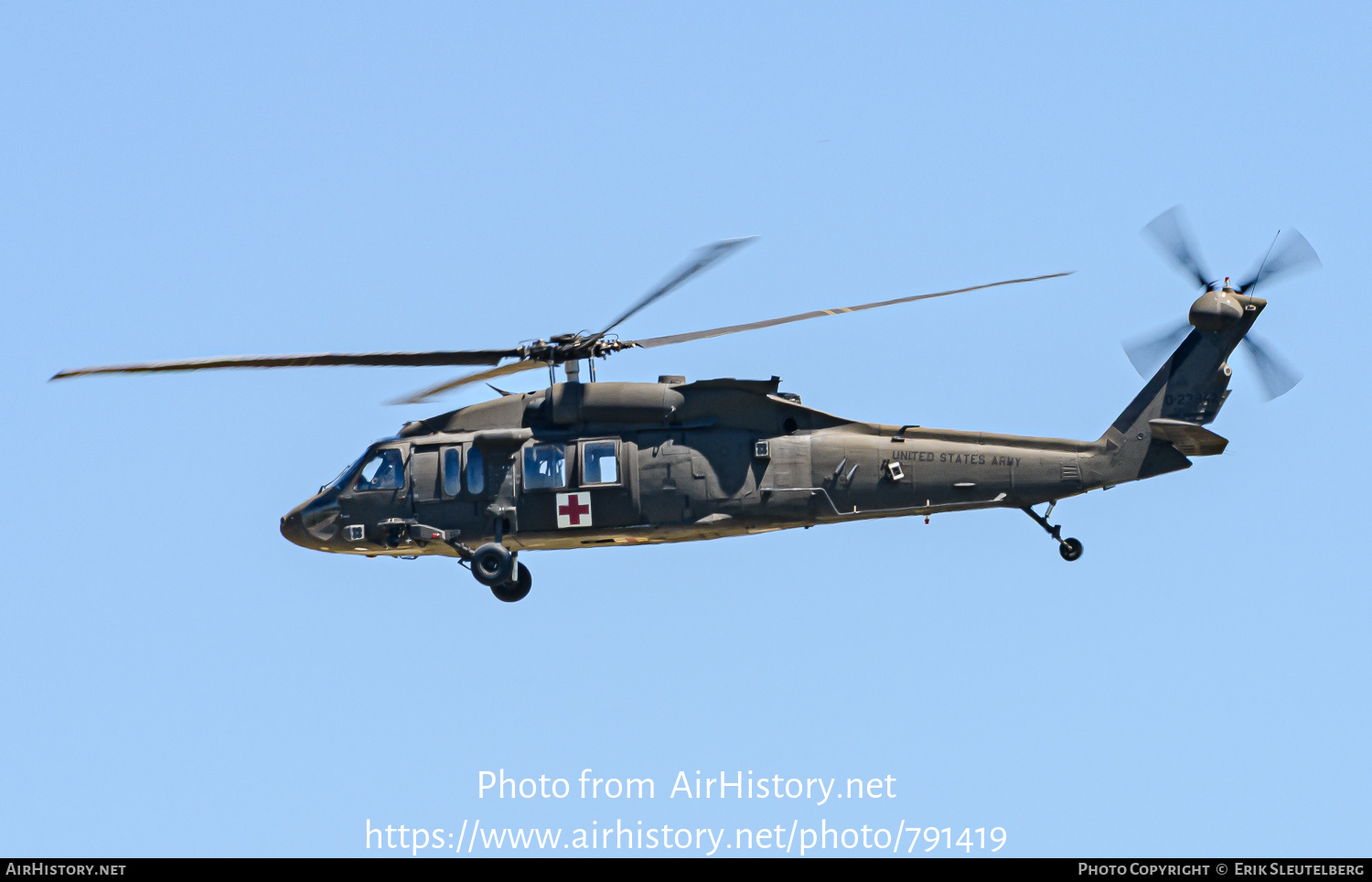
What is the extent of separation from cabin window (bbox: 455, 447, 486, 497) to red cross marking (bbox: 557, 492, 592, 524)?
4.44 ft

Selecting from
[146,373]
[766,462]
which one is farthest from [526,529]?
[146,373]

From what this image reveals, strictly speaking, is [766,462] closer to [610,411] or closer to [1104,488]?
[610,411]

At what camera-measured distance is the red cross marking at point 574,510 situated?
30.6m

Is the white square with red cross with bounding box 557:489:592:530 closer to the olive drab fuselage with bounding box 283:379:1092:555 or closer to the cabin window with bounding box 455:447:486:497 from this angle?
the olive drab fuselage with bounding box 283:379:1092:555

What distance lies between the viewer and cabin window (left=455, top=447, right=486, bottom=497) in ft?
102

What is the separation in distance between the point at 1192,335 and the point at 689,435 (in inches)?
306

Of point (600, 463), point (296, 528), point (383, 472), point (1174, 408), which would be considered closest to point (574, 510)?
point (600, 463)

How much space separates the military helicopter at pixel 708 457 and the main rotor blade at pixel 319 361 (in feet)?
0.09

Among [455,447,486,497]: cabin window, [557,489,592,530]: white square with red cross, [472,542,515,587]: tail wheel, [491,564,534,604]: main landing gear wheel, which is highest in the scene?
[455,447,486,497]: cabin window

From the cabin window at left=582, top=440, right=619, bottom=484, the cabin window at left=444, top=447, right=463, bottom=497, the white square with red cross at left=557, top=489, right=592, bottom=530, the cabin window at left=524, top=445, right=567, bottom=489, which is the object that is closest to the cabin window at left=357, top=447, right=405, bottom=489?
the cabin window at left=444, top=447, right=463, bottom=497

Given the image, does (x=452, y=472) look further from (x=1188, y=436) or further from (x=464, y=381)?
(x=1188, y=436)
